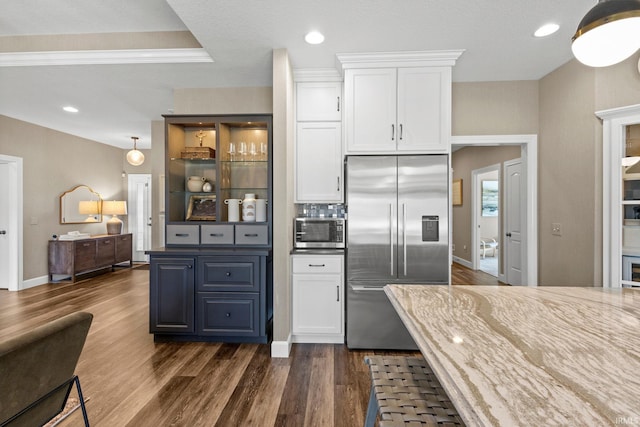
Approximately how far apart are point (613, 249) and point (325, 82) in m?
2.99

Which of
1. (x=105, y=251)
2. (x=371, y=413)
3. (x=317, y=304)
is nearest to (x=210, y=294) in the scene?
(x=317, y=304)

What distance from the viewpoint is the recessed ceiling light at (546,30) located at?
2.36 meters

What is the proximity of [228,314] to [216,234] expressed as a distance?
0.81 meters

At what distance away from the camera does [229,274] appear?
2.92 m

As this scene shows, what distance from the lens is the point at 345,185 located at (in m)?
3.19

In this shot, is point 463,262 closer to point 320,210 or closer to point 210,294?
point 320,210

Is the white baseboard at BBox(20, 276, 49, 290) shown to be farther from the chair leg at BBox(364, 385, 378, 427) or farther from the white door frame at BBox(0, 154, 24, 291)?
the chair leg at BBox(364, 385, 378, 427)

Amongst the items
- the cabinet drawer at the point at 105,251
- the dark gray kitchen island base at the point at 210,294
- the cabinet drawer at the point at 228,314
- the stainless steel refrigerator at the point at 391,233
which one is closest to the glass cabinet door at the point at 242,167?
the dark gray kitchen island base at the point at 210,294

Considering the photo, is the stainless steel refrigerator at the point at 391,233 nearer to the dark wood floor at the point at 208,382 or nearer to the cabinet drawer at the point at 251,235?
the dark wood floor at the point at 208,382

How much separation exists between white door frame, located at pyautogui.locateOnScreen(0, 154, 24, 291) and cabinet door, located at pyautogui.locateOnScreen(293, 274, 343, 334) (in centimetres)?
487

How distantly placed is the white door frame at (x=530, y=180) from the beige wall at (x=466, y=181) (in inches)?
96.1

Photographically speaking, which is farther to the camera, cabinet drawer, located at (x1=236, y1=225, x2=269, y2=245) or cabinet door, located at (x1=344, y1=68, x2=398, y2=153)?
cabinet drawer, located at (x1=236, y1=225, x2=269, y2=245)

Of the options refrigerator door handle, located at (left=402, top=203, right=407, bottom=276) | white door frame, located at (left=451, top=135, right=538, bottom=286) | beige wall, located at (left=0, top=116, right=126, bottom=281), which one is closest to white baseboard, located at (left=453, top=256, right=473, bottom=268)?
white door frame, located at (left=451, top=135, right=538, bottom=286)

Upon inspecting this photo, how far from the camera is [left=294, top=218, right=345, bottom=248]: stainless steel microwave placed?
121 inches
